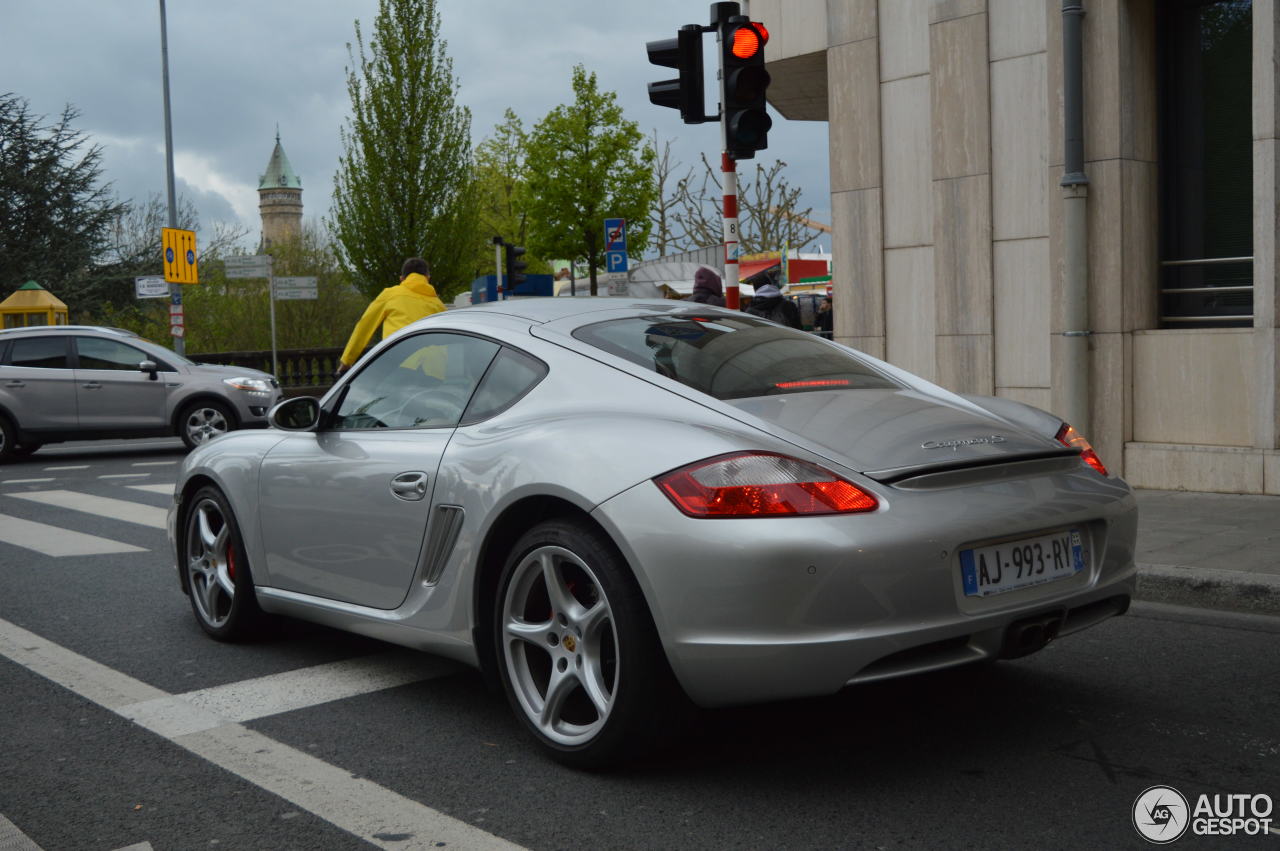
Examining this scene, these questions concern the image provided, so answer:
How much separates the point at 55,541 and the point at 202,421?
7766 millimetres

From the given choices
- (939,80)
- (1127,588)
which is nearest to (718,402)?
(1127,588)

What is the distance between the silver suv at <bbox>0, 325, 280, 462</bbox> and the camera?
1574 cm

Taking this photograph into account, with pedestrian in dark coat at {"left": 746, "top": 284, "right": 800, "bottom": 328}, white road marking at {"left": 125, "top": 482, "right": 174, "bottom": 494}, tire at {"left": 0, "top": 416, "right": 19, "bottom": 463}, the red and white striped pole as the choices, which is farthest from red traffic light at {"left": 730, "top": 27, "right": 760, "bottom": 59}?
tire at {"left": 0, "top": 416, "right": 19, "bottom": 463}

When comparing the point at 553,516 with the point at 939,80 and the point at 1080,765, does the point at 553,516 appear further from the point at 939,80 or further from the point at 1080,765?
the point at 939,80

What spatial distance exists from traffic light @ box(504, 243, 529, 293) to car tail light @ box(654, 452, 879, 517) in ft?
60.5

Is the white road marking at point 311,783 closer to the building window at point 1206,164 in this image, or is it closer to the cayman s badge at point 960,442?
the cayman s badge at point 960,442

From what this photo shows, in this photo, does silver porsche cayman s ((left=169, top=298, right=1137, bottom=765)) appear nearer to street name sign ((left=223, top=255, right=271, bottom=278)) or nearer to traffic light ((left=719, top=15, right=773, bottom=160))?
traffic light ((left=719, top=15, right=773, bottom=160))

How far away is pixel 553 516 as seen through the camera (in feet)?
12.1

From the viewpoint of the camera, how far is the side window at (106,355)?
52.7 feet

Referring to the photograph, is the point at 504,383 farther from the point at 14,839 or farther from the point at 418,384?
the point at 14,839

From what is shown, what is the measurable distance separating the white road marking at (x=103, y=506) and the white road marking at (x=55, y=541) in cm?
56

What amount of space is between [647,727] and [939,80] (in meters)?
8.63

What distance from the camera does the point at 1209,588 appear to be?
5801 millimetres

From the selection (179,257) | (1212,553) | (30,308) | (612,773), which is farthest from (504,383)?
(30,308)
